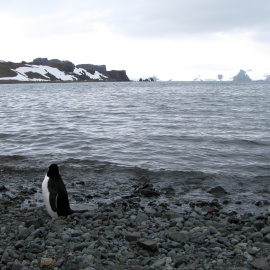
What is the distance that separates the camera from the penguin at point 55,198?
6.82m

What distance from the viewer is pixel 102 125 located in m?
20.9

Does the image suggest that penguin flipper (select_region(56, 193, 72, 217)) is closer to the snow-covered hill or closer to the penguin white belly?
the penguin white belly

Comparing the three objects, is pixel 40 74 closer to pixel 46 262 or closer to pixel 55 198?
pixel 55 198

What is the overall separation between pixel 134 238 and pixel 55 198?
7.12ft

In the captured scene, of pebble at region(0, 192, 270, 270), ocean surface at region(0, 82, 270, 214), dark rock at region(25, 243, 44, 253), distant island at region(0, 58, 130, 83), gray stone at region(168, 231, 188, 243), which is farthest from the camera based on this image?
distant island at region(0, 58, 130, 83)

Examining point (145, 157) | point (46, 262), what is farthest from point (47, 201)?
point (145, 157)

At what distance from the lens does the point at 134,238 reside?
5.48 m

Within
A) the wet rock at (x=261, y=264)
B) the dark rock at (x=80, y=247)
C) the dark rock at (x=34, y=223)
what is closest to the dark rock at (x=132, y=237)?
the dark rock at (x=80, y=247)

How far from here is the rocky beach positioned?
4676 mm

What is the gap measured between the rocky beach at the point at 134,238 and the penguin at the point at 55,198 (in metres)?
0.20

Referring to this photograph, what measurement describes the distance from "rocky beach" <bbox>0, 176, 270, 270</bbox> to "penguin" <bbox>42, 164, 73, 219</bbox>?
7.9 inches

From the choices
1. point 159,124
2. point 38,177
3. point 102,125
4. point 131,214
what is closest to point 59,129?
point 102,125

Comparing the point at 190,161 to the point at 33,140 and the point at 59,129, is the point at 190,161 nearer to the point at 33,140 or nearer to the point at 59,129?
the point at 33,140

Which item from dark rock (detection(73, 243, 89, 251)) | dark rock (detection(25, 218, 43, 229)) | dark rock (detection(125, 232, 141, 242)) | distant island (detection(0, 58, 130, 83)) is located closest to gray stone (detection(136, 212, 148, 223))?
dark rock (detection(125, 232, 141, 242))
